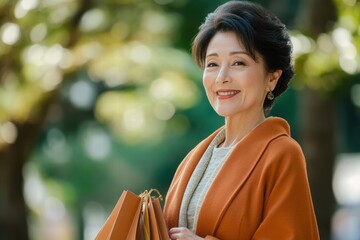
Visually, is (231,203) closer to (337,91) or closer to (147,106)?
(337,91)

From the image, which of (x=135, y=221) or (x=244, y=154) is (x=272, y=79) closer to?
(x=244, y=154)

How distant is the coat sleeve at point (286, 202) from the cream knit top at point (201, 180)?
27 centimetres

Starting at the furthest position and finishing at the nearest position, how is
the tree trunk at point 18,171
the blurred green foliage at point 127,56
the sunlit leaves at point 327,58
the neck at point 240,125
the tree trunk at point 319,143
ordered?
1. the tree trunk at point 18,171
2. the tree trunk at point 319,143
3. the blurred green foliage at point 127,56
4. the sunlit leaves at point 327,58
5. the neck at point 240,125

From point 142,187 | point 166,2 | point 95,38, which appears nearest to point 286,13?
point 166,2

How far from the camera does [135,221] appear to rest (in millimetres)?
3182

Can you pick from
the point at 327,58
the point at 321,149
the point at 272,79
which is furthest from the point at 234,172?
the point at 321,149

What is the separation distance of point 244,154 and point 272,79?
304mm

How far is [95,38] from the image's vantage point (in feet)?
34.1

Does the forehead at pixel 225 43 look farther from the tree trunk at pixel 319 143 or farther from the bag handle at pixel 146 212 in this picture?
the tree trunk at pixel 319 143

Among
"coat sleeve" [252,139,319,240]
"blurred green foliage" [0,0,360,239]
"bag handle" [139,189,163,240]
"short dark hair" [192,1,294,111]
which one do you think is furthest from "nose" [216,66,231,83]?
"blurred green foliage" [0,0,360,239]

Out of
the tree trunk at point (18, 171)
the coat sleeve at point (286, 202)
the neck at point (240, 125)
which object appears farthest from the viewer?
the tree trunk at point (18, 171)

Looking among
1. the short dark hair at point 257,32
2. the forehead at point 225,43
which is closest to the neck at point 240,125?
the short dark hair at point 257,32

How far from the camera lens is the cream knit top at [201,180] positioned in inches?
126

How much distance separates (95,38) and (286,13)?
86.7 inches
